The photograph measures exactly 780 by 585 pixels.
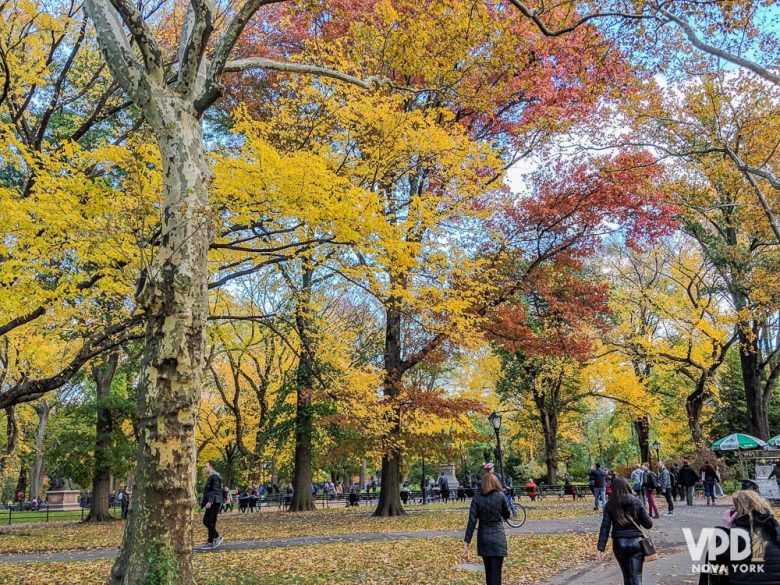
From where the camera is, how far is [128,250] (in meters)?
8.88

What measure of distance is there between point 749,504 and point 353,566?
18.4 ft

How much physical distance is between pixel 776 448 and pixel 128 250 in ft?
68.8

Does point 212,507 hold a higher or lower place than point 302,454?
lower

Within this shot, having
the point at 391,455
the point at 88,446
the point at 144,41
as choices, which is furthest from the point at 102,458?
the point at 144,41

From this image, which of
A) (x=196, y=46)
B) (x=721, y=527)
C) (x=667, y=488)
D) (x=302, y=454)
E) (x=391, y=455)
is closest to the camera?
(x=721, y=527)

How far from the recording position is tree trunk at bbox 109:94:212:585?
537cm

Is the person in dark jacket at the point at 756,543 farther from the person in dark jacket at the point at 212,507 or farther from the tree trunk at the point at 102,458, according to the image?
the tree trunk at the point at 102,458

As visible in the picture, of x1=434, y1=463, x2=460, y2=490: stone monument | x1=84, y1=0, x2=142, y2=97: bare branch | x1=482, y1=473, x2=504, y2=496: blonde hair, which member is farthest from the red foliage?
x1=434, y1=463, x2=460, y2=490: stone monument

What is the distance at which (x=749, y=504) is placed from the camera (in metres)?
4.21

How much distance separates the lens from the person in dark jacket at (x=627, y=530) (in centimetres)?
543

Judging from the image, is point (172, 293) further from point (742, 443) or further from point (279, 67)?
point (742, 443)

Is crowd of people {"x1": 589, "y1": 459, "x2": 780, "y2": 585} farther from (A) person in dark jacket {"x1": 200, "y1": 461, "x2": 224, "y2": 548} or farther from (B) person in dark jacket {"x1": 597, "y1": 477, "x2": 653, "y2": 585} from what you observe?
(A) person in dark jacket {"x1": 200, "y1": 461, "x2": 224, "y2": 548}

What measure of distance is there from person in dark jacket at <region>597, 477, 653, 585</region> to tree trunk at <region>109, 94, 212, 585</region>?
162 inches

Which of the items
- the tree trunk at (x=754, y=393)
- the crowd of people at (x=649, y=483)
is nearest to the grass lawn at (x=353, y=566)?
the crowd of people at (x=649, y=483)
